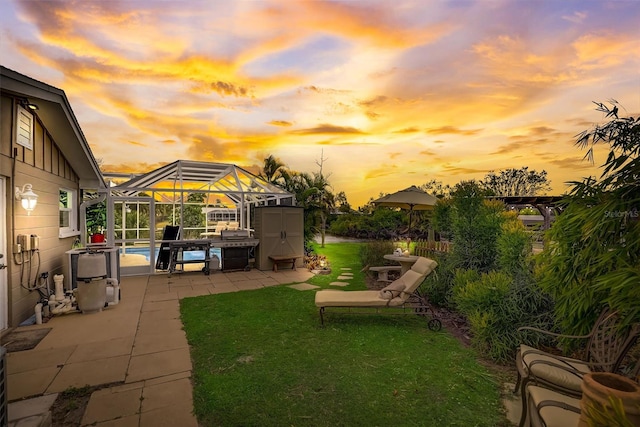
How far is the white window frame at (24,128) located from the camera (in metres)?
5.04

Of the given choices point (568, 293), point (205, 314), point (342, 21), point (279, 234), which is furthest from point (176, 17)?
point (568, 293)

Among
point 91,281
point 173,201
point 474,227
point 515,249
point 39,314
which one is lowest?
point 39,314

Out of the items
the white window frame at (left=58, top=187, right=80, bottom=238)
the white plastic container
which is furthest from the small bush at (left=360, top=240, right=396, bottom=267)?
the white window frame at (left=58, top=187, right=80, bottom=238)

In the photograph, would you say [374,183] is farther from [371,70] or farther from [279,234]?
[371,70]

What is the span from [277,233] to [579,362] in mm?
8698

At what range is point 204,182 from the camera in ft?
42.3

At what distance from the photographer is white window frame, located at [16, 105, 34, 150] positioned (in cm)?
504

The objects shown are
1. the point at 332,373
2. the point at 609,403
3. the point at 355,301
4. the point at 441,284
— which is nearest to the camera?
the point at 609,403

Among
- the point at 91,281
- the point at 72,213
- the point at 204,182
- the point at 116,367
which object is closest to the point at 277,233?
the point at 204,182

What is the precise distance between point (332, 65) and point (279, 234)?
5591mm

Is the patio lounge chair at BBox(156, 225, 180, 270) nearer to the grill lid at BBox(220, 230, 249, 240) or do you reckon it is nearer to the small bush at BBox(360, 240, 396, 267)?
the grill lid at BBox(220, 230, 249, 240)

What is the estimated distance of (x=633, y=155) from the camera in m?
2.57

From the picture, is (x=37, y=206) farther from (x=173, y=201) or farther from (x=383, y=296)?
(x=383, y=296)

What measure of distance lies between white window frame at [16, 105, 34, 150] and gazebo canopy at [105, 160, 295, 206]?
3.45 metres
